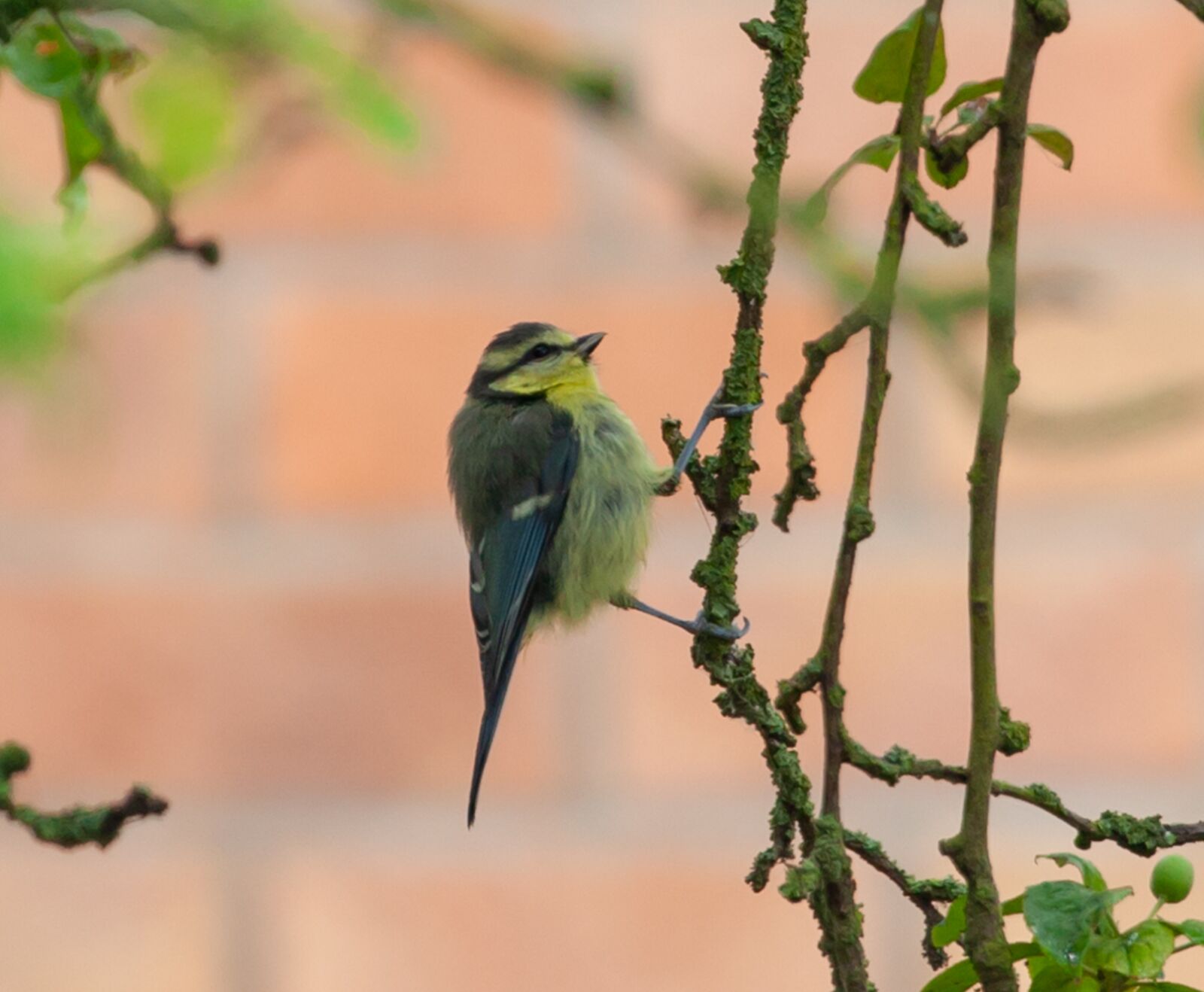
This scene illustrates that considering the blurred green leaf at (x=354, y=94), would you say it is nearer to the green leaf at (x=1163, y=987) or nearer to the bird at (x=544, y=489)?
the green leaf at (x=1163, y=987)

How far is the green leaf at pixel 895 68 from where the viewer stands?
465 mm

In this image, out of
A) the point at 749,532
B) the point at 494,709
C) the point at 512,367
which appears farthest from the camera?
the point at 512,367

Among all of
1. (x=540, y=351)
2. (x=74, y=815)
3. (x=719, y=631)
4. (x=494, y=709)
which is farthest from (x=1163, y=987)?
(x=540, y=351)

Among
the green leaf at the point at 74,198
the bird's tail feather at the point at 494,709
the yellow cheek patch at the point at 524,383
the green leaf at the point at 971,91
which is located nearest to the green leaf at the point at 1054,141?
the green leaf at the point at 971,91

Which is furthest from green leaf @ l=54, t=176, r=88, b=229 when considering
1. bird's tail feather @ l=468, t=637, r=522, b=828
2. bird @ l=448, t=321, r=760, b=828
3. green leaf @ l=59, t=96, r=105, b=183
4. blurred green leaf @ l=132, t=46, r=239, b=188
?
bird @ l=448, t=321, r=760, b=828

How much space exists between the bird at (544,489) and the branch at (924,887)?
2.00 feet

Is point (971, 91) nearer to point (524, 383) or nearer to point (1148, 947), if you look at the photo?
point (1148, 947)

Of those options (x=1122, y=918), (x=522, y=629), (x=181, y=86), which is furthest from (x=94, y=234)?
(x=1122, y=918)

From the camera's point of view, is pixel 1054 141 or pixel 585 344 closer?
pixel 1054 141

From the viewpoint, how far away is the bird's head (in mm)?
1206

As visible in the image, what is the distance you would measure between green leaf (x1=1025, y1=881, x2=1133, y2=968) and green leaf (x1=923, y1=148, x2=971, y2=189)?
0.59ft

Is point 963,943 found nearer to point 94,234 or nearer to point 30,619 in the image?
point 94,234

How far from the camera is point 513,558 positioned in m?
1.14

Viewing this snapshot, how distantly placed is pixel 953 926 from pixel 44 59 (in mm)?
299
